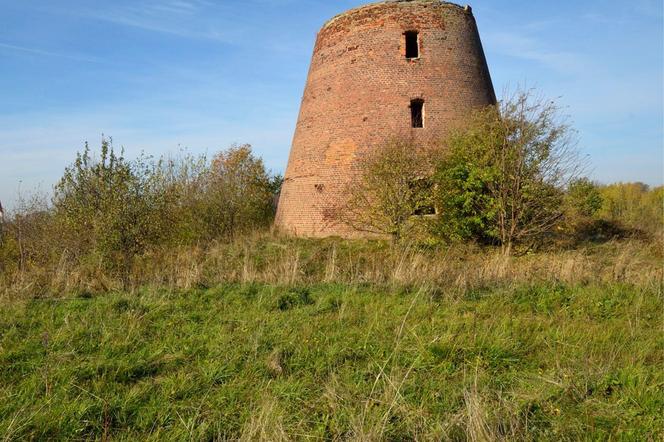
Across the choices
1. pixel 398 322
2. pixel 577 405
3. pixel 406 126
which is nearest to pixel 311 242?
pixel 406 126

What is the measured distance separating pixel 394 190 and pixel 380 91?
3.66 metres

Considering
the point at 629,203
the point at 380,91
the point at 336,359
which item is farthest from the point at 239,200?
the point at 629,203

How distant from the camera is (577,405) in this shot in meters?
3.23

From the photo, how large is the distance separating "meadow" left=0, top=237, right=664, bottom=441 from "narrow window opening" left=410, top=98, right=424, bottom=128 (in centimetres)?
735

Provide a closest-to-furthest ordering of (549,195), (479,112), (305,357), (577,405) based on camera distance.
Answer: (577,405)
(305,357)
(549,195)
(479,112)

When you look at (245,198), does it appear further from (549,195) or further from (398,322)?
(398,322)

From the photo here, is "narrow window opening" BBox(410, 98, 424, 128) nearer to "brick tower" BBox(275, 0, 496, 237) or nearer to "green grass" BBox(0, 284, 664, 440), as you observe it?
"brick tower" BBox(275, 0, 496, 237)

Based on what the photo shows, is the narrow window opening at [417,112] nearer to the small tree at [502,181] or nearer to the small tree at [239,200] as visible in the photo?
the small tree at [502,181]

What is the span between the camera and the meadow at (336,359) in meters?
2.99

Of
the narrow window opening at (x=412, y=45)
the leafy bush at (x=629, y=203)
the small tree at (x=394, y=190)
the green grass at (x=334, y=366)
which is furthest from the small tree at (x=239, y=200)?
the leafy bush at (x=629, y=203)

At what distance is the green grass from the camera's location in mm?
2973

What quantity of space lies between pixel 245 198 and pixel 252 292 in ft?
39.8

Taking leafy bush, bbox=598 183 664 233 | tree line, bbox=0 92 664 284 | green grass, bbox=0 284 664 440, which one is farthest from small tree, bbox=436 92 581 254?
leafy bush, bbox=598 183 664 233

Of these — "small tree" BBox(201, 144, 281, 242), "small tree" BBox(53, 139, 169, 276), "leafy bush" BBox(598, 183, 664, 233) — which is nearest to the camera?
"small tree" BBox(53, 139, 169, 276)
